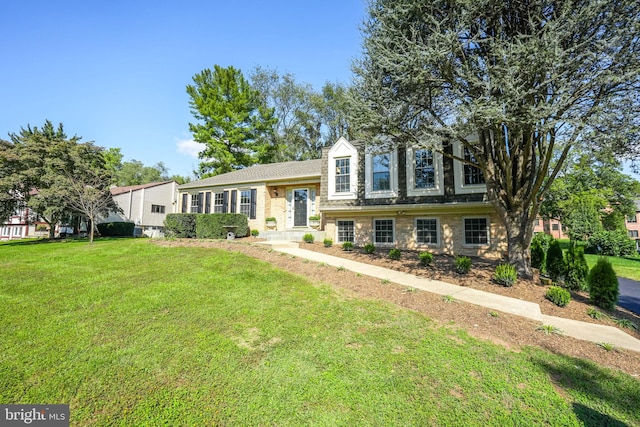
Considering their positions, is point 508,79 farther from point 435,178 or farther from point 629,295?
point 629,295

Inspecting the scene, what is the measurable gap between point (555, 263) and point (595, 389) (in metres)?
6.59

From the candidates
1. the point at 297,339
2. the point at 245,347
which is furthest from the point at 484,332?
the point at 245,347

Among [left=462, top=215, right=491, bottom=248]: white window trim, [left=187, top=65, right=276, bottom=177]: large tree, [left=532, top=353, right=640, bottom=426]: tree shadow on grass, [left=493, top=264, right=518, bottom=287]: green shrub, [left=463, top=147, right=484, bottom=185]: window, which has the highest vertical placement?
[left=187, top=65, right=276, bottom=177]: large tree

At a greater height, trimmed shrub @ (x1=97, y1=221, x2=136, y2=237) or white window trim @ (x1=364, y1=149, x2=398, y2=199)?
white window trim @ (x1=364, y1=149, x2=398, y2=199)

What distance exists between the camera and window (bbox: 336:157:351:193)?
13842 millimetres

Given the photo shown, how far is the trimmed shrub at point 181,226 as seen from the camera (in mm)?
14828

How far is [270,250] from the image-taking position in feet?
34.8

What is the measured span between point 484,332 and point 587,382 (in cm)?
135

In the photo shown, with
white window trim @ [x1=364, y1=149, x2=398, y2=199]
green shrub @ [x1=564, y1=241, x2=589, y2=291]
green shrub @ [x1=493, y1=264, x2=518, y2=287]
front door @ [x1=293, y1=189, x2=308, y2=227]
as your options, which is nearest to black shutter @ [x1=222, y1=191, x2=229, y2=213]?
front door @ [x1=293, y1=189, x2=308, y2=227]

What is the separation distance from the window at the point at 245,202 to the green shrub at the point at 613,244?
2539 cm

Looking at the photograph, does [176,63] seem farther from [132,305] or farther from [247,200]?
[132,305]

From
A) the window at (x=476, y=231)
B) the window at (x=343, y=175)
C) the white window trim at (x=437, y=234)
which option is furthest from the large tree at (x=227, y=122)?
the window at (x=476, y=231)

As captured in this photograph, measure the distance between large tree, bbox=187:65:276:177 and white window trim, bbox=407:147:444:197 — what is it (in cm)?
1884

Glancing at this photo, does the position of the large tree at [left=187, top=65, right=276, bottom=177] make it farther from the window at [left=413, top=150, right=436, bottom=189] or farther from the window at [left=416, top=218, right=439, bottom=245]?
the window at [left=416, top=218, right=439, bottom=245]
